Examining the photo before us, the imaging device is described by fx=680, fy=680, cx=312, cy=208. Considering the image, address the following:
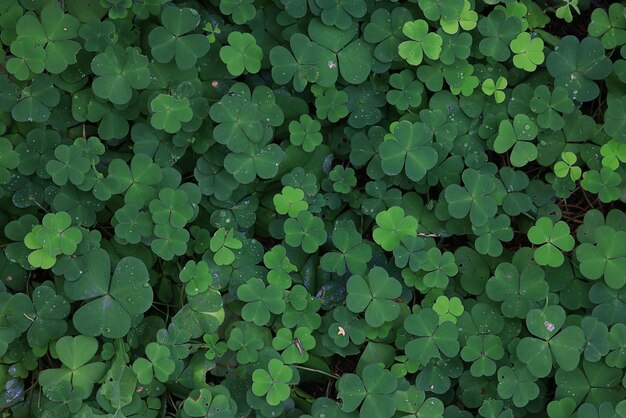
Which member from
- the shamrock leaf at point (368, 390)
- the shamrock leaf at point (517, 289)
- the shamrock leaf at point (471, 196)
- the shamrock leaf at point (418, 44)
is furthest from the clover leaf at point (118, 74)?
the shamrock leaf at point (517, 289)

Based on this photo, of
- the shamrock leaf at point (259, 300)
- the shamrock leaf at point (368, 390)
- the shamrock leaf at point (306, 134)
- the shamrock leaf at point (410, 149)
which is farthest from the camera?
the shamrock leaf at point (306, 134)

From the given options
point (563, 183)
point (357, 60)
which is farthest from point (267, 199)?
point (563, 183)

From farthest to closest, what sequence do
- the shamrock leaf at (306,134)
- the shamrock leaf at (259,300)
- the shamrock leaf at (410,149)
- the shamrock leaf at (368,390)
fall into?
the shamrock leaf at (306,134), the shamrock leaf at (410,149), the shamrock leaf at (259,300), the shamrock leaf at (368,390)

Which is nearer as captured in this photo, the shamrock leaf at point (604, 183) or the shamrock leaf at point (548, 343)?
the shamrock leaf at point (548, 343)

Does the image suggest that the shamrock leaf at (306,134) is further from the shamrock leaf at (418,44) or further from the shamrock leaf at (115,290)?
the shamrock leaf at (115,290)

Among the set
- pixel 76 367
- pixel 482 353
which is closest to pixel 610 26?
pixel 482 353

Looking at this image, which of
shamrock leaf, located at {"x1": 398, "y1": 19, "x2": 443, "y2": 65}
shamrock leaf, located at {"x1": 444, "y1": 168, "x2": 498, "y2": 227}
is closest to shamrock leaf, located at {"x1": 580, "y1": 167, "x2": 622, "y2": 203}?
shamrock leaf, located at {"x1": 444, "y1": 168, "x2": 498, "y2": 227}

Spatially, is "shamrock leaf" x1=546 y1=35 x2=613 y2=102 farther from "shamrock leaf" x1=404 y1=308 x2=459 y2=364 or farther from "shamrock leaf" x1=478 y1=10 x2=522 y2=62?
"shamrock leaf" x1=404 y1=308 x2=459 y2=364
